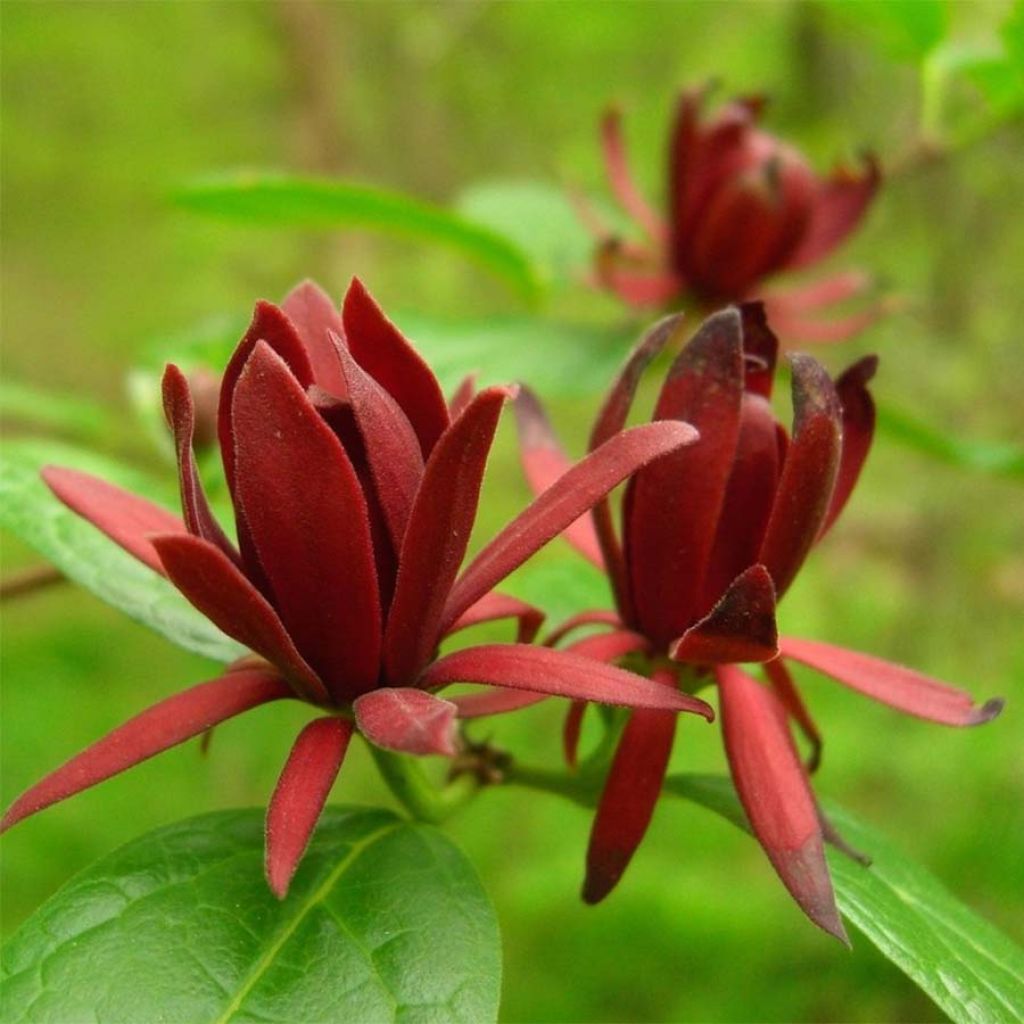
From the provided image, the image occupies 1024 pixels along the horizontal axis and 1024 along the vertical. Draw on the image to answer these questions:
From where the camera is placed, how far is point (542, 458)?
104 centimetres

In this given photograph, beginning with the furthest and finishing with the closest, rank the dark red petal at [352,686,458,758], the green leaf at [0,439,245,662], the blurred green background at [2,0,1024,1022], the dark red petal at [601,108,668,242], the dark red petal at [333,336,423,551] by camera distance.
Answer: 1. the blurred green background at [2,0,1024,1022]
2. the dark red petal at [601,108,668,242]
3. the green leaf at [0,439,245,662]
4. the dark red petal at [333,336,423,551]
5. the dark red petal at [352,686,458,758]

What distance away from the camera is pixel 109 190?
4.67 meters

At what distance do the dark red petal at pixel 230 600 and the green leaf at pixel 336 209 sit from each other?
1042mm

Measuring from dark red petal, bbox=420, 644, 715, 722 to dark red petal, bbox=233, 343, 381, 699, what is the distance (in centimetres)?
6

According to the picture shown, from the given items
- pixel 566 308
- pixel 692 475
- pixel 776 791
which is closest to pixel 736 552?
pixel 692 475

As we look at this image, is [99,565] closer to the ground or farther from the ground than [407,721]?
closer to the ground

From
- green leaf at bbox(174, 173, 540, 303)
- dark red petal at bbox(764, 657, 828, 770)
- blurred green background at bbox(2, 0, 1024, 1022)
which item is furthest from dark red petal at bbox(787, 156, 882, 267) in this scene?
dark red petal at bbox(764, 657, 828, 770)

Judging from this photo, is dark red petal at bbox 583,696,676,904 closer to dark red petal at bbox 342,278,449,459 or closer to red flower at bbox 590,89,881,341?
dark red petal at bbox 342,278,449,459

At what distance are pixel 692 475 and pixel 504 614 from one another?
18 centimetres

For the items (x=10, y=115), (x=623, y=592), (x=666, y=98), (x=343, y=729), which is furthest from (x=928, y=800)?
(x=10, y=115)

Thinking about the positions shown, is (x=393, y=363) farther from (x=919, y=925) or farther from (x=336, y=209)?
(x=336, y=209)

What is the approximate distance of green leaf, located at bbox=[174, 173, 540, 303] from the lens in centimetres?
168

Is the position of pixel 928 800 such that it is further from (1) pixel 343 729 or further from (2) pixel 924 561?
(1) pixel 343 729

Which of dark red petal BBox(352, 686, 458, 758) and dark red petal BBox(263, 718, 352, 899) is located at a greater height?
dark red petal BBox(352, 686, 458, 758)
